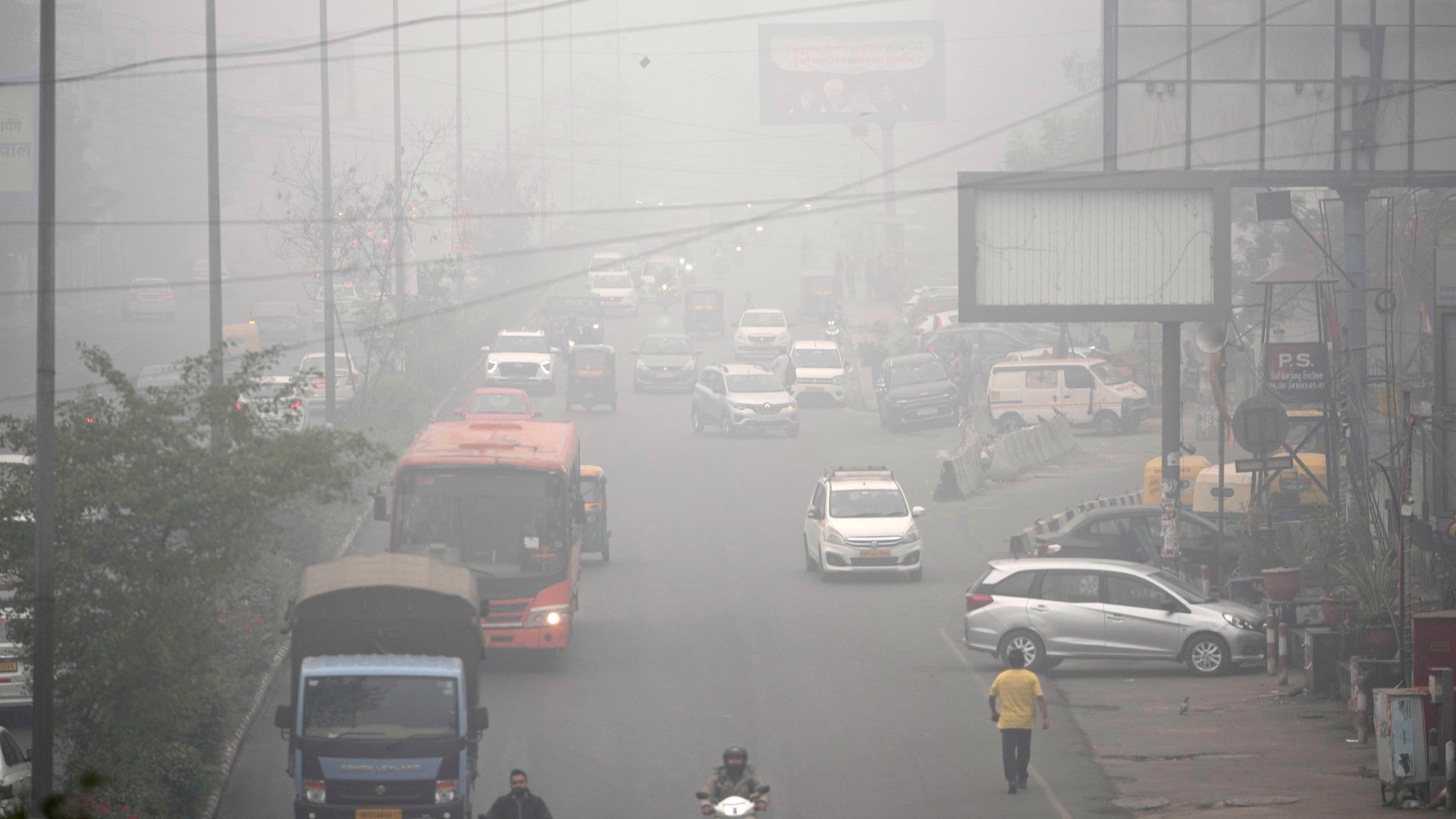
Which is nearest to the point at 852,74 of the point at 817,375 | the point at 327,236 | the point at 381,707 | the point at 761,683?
the point at 817,375

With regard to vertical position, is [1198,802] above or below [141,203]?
below

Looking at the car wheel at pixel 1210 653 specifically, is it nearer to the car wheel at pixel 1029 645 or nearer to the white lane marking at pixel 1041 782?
the car wheel at pixel 1029 645

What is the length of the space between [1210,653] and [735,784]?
1092 cm

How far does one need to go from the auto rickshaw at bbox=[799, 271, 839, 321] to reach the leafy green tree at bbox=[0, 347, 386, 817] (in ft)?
199

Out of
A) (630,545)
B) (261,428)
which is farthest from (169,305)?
(261,428)

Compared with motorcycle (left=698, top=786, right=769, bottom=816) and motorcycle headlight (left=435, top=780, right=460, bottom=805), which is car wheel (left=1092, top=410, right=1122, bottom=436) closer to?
motorcycle headlight (left=435, top=780, right=460, bottom=805)

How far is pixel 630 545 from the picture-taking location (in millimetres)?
31484

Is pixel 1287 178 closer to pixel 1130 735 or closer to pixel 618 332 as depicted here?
pixel 1130 735

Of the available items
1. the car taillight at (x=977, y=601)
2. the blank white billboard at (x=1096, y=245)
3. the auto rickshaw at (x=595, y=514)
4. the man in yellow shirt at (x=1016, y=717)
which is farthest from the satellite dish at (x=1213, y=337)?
the man in yellow shirt at (x=1016, y=717)

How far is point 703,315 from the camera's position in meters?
70.9

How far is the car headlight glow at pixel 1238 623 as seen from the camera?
20672 mm

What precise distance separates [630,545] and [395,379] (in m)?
13.2

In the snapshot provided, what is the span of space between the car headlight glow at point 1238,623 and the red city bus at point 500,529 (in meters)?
8.46

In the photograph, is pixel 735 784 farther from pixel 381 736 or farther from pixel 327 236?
pixel 327 236
